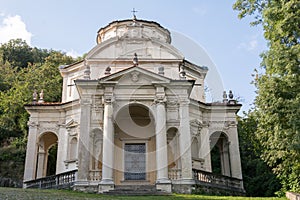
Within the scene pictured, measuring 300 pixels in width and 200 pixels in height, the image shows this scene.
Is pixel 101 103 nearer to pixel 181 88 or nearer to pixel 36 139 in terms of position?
pixel 181 88

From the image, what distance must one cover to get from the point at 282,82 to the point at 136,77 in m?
8.34

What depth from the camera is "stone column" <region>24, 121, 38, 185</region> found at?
22047 mm

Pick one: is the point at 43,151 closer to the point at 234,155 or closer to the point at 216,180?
the point at 216,180

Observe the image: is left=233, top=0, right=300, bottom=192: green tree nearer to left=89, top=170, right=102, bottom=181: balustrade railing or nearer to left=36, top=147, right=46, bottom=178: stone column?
left=89, top=170, right=102, bottom=181: balustrade railing

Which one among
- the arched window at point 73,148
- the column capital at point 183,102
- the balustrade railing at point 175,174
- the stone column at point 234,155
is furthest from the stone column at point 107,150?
the stone column at point 234,155

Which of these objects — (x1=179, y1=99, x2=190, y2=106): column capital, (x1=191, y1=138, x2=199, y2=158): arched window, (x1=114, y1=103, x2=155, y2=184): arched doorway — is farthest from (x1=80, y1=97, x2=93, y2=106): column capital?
(x1=191, y1=138, x2=199, y2=158): arched window

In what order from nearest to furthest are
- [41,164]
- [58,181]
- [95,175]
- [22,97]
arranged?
[95,175], [58,181], [41,164], [22,97]

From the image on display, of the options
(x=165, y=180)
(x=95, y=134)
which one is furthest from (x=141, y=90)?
(x=165, y=180)

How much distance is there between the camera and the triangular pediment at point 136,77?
1958 cm

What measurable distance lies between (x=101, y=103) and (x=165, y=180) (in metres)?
5.81

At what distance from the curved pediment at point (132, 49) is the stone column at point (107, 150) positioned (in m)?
7.08

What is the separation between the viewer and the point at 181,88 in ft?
66.0

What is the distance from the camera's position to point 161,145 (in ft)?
59.9

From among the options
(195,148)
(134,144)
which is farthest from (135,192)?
(195,148)
